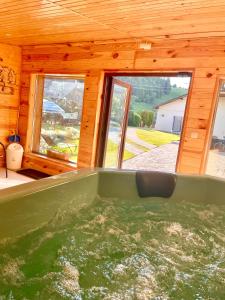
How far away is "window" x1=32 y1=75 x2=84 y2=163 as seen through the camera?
4613mm

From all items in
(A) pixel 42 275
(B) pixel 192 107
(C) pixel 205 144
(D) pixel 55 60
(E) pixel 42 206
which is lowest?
(A) pixel 42 275

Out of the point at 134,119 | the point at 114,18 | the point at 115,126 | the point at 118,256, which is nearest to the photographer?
the point at 118,256

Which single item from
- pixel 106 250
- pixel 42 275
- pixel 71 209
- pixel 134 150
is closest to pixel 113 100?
pixel 134 150

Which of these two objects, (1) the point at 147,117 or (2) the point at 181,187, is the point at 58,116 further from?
(2) the point at 181,187

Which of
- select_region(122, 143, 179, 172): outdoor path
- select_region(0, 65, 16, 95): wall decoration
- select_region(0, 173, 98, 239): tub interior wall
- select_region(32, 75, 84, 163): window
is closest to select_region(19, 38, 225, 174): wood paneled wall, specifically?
select_region(32, 75, 84, 163): window

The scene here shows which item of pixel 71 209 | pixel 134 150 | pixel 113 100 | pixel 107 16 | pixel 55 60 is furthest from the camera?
pixel 134 150

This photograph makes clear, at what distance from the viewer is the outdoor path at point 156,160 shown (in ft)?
15.3

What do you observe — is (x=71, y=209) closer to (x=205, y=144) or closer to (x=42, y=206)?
(x=42, y=206)

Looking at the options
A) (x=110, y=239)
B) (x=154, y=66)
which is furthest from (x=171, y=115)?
(x=110, y=239)

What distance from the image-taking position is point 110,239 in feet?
6.59

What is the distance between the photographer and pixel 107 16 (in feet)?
9.22

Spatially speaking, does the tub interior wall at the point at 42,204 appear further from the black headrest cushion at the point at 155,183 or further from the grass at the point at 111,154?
the grass at the point at 111,154

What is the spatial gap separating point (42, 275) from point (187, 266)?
0.94m

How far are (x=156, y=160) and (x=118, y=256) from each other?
10.7 feet
